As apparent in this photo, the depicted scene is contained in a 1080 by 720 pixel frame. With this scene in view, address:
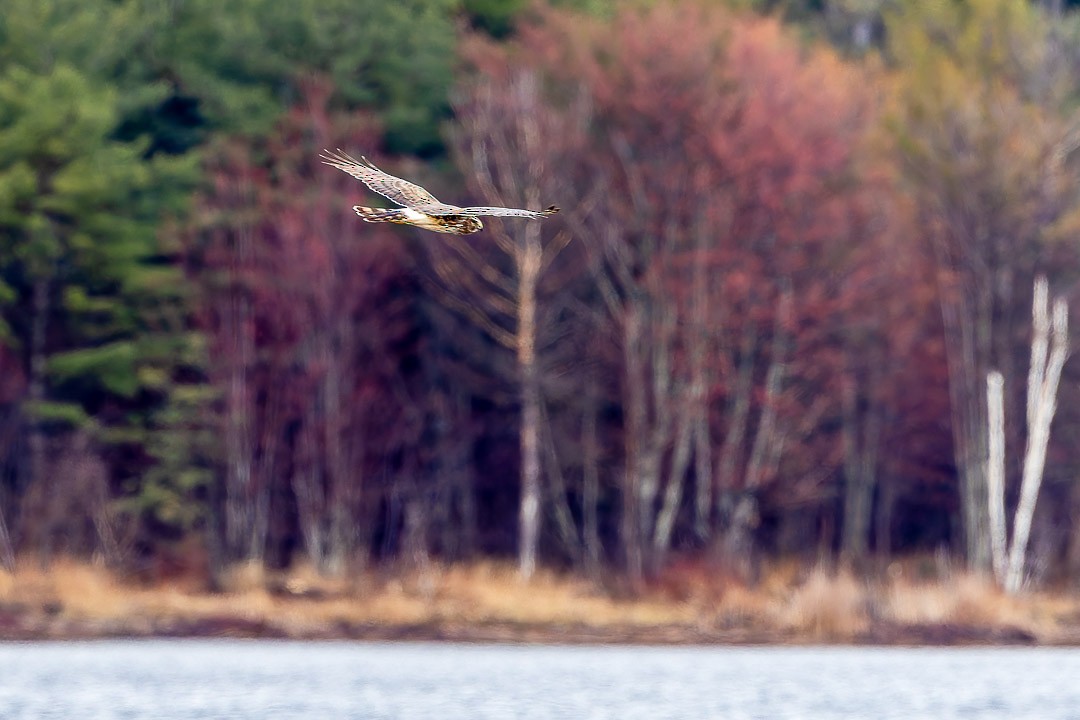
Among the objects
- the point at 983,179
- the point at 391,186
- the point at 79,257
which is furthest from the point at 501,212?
the point at 79,257

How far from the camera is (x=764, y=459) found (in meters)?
35.6

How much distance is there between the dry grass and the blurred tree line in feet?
4.76

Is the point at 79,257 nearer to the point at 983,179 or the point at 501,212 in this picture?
the point at 983,179

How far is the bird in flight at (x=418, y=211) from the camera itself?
39.8 feet

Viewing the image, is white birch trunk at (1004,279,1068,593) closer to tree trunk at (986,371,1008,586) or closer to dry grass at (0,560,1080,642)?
tree trunk at (986,371,1008,586)

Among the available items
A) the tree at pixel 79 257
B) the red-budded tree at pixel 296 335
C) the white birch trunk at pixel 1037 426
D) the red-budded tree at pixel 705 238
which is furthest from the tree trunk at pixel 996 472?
the tree at pixel 79 257

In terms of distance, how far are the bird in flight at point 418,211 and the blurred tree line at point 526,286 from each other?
19.6m

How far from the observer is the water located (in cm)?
2208

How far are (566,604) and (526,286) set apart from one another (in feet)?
19.1

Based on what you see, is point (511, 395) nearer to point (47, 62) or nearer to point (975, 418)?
point (975, 418)

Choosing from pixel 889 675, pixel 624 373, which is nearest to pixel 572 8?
pixel 624 373

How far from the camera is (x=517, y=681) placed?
2498 centimetres

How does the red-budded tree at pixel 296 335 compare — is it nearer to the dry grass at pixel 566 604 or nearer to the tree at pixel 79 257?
the tree at pixel 79 257

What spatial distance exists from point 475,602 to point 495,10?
15.8 m
